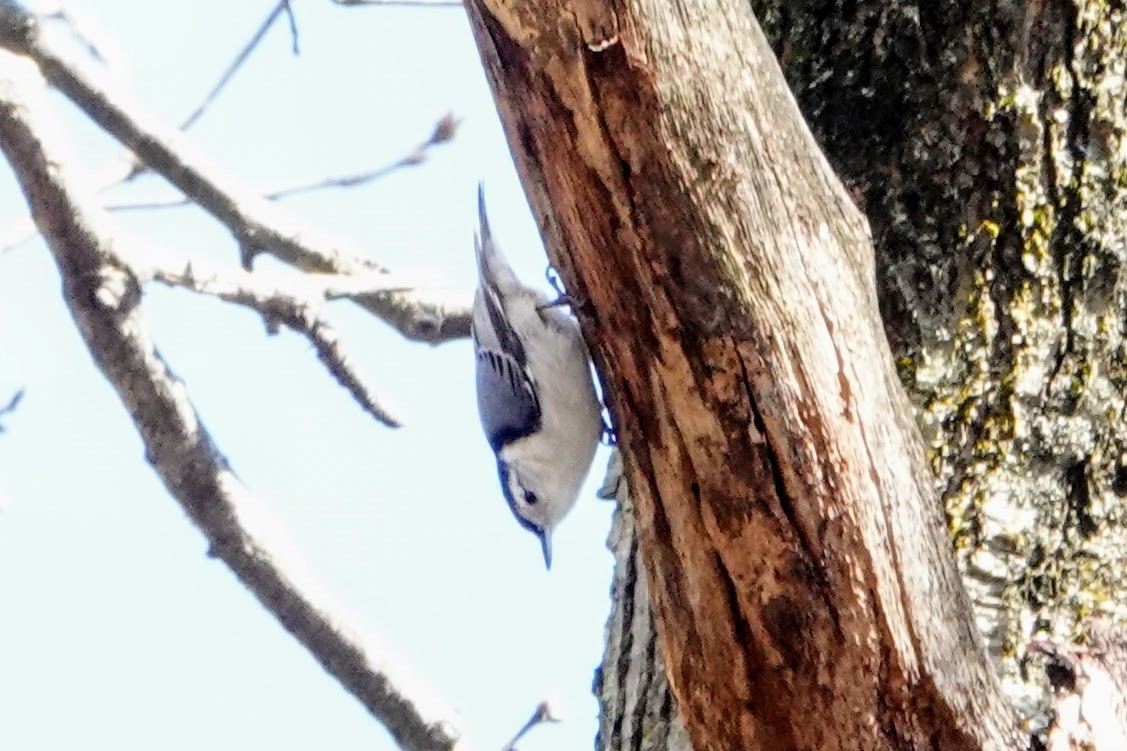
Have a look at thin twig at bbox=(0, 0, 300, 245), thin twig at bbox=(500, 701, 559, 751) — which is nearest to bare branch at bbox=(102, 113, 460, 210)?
thin twig at bbox=(0, 0, 300, 245)

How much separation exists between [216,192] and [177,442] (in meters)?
0.70

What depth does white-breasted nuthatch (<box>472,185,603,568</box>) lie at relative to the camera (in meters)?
2.73

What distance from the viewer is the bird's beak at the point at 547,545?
3.08 m

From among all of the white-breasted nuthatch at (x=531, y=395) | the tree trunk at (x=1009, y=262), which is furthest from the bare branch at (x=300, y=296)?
the tree trunk at (x=1009, y=262)

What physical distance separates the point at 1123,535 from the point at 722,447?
2.29 ft

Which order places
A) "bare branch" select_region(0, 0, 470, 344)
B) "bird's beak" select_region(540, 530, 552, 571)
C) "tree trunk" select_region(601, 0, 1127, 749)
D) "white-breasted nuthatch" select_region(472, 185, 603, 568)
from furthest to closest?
1. "bird's beak" select_region(540, 530, 552, 571)
2. "white-breasted nuthatch" select_region(472, 185, 603, 568)
3. "bare branch" select_region(0, 0, 470, 344)
4. "tree trunk" select_region(601, 0, 1127, 749)

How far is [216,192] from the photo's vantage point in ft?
8.48

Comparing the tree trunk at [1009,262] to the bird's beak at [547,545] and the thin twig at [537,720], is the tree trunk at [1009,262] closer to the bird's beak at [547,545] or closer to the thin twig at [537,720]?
the thin twig at [537,720]

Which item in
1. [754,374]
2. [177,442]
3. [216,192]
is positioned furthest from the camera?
[216,192]

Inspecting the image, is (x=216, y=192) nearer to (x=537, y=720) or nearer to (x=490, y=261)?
(x=490, y=261)

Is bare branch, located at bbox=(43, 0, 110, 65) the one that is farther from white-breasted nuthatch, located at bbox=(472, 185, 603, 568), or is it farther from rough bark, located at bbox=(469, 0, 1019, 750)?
rough bark, located at bbox=(469, 0, 1019, 750)

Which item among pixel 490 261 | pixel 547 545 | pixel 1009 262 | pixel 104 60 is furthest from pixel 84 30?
pixel 1009 262

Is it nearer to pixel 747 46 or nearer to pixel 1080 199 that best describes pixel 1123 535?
pixel 1080 199

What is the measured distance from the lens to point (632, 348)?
1.53 metres
